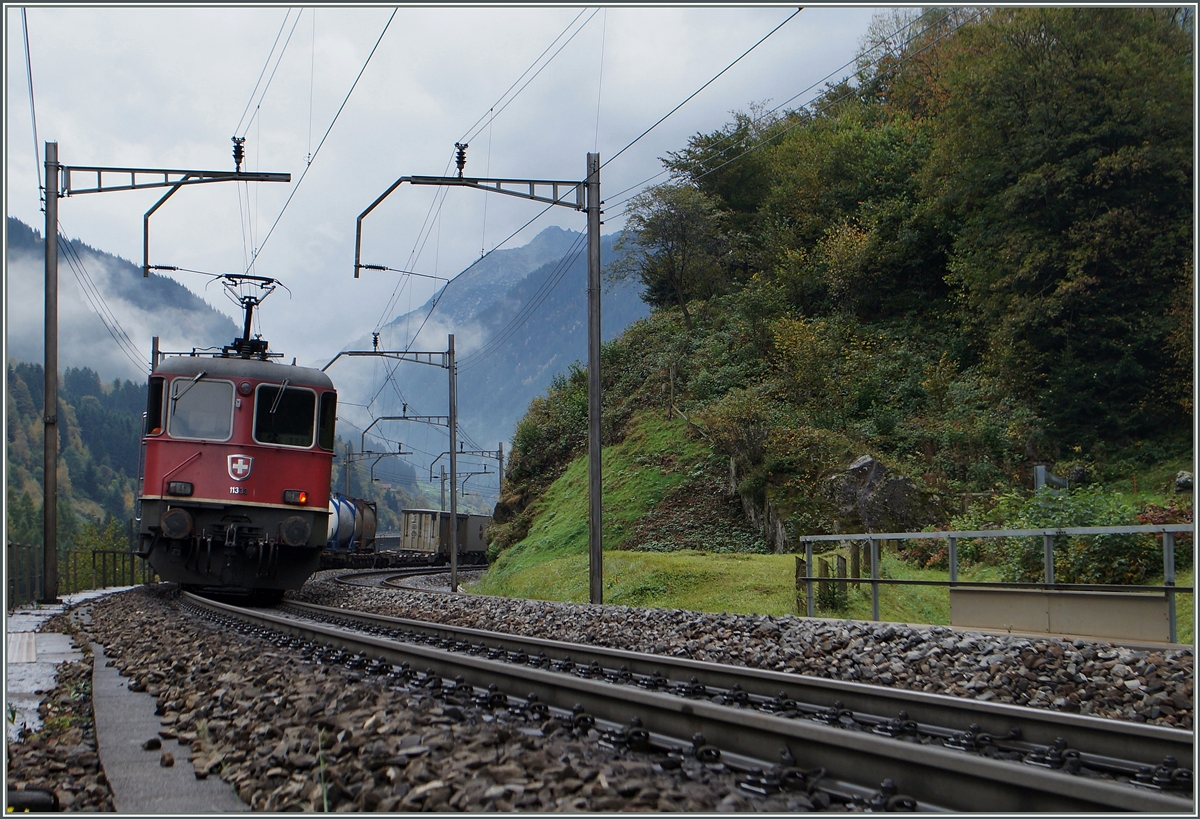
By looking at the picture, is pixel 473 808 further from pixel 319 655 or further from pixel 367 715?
pixel 319 655

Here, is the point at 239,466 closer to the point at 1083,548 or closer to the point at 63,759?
the point at 63,759

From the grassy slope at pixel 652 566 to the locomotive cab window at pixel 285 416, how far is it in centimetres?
571

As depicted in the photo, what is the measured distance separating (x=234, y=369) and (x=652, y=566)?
8.04m

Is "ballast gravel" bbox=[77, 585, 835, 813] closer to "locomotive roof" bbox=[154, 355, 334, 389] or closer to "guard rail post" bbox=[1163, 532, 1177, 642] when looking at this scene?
"guard rail post" bbox=[1163, 532, 1177, 642]

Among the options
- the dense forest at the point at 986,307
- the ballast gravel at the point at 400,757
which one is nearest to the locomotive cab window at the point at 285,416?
the ballast gravel at the point at 400,757

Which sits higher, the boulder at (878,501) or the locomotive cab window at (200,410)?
the locomotive cab window at (200,410)

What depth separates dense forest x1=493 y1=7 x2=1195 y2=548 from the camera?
22.4 metres

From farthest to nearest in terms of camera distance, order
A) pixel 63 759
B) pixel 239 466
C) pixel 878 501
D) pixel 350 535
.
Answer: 1. pixel 350 535
2. pixel 878 501
3. pixel 239 466
4. pixel 63 759

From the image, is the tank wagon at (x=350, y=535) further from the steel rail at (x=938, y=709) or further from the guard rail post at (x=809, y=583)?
the steel rail at (x=938, y=709)

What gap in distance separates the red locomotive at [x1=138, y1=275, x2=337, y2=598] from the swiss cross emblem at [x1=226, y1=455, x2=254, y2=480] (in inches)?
0.6

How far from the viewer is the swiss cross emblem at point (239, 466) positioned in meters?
14.5

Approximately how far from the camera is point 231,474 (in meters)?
14.5

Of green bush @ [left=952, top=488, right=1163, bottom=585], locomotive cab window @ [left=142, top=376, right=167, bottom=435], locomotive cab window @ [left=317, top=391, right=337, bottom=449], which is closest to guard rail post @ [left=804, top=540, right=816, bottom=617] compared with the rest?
green bush @ [left=952, top=488, right=1163, bottom=585]

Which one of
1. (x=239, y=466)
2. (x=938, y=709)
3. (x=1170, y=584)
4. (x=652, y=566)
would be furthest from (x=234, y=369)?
(x=1170, y=584)
